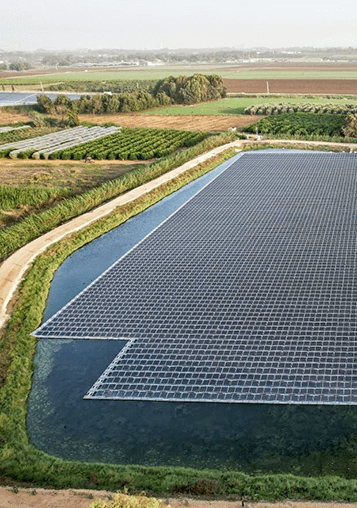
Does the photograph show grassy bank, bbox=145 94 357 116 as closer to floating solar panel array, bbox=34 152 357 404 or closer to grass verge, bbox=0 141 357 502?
floating solar panel array, bbox=34 152 357 404

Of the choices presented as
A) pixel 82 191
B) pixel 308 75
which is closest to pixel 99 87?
pixel 308 75

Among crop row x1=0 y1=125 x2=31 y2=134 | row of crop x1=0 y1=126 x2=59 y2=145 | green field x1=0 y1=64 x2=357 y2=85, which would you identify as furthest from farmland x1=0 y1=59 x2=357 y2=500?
green field x1=0 y1=64 x2=357 y2=85

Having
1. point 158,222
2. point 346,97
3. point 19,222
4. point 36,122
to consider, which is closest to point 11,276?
point 19,222

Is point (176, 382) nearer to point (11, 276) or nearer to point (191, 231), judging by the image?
point (11, 276)

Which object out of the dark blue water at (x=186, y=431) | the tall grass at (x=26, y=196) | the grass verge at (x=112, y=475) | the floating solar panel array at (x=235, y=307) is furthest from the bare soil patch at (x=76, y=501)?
the tall grass at (x=26, y=196)

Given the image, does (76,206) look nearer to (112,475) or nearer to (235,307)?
(235,307)

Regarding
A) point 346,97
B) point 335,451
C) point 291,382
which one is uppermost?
point 346,97
